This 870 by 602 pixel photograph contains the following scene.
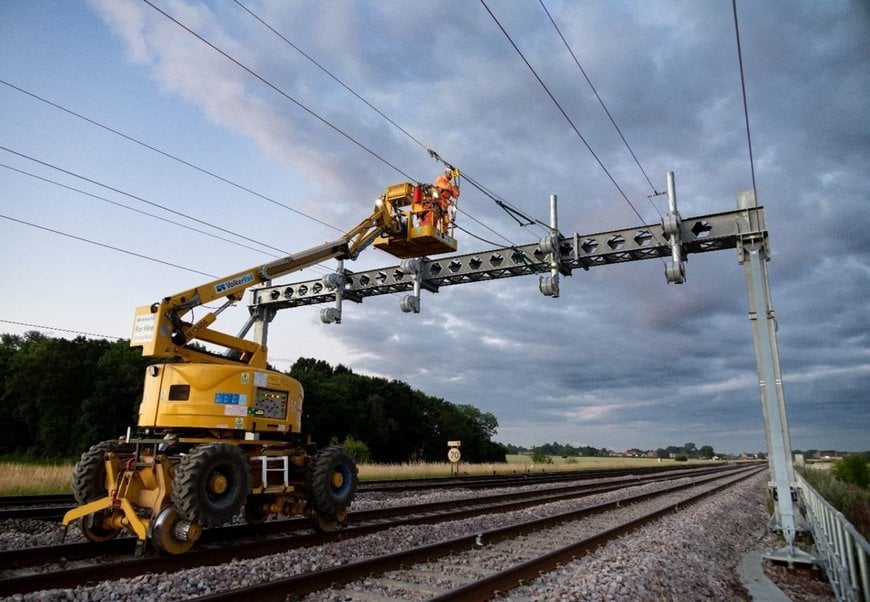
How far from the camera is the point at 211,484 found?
8.03 m

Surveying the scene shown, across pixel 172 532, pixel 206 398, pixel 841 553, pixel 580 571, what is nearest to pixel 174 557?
pixel 172 532

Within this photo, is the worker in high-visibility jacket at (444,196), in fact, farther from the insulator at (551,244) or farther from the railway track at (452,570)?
the railway track at (452,570)

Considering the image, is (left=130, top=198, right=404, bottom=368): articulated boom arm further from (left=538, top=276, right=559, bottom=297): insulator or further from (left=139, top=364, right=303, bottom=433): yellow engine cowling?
(left=538, top=276, right=559, bottom=297): insulator

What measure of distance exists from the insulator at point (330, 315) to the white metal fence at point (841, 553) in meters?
13.8

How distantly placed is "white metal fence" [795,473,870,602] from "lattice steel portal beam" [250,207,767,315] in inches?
266

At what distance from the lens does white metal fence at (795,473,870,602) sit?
5.92 m

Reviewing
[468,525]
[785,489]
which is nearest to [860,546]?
[785,489]

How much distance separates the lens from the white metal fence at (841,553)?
5.92 meters

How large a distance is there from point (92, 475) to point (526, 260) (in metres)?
12.0

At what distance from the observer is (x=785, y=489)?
1138cm

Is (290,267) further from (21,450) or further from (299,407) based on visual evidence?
(21,450)

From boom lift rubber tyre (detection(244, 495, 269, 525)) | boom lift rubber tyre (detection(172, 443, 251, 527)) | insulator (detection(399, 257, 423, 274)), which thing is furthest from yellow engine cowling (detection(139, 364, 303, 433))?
insulator (detection(399, 257, 423, 274))

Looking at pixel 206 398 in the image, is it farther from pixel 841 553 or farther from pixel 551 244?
pixel 551 244

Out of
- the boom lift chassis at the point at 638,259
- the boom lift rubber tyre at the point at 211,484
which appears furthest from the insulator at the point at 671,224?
the boom lift rubber tyre at the point at 211,484
